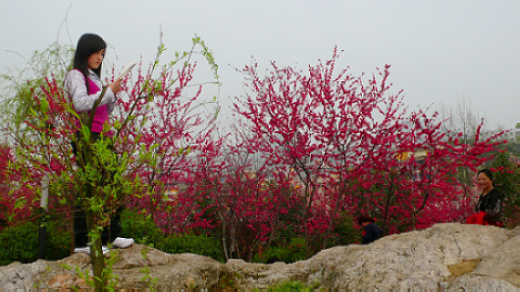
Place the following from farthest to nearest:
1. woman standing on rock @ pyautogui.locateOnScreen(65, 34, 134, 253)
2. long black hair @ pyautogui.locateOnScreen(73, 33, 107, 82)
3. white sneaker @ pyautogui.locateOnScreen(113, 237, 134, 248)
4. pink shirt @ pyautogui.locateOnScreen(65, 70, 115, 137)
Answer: white sneaker @ pyautogui.locateOnScreen(113, 237, 134, 248) → long black hair @ pyautogui.locateOnScreen(73, 33, 107, 82) → woman standing on rock @ pyautogui.locateOnScreen(65, 34, 134, 253) → pink shirt @ pyautogui.locateOnScreen(65, 70, 115, 137)

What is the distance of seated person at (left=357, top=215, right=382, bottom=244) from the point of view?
3816mm

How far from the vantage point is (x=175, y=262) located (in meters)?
3.80

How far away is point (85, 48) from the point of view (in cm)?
318

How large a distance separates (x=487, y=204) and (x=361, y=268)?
1584 millimetres

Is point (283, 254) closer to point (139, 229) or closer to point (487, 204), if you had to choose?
point (139, 229)

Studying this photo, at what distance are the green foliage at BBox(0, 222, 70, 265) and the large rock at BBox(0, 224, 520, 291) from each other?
29 centimetres

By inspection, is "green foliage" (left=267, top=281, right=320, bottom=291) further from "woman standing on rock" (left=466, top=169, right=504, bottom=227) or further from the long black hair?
the long black hair

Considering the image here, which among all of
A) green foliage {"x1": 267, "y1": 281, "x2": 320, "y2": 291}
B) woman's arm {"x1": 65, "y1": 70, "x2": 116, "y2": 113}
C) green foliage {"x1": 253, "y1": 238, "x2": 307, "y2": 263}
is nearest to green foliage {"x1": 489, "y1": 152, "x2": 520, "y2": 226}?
green foliage {"x1": 253, "y1": 238, "x2": 307, "y2": 263}

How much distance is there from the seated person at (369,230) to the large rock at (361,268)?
44 centimetres

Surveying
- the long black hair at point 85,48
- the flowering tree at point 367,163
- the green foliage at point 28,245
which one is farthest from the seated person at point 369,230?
the green foliage at point 28,245

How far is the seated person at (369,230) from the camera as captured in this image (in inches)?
150

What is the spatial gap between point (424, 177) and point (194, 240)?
A: 251 cm

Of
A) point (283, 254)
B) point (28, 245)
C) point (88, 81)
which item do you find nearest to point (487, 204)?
point (283, 254)

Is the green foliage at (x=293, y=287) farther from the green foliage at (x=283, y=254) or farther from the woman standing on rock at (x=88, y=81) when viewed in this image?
the woman standing on rock at (x=88, y=81)
